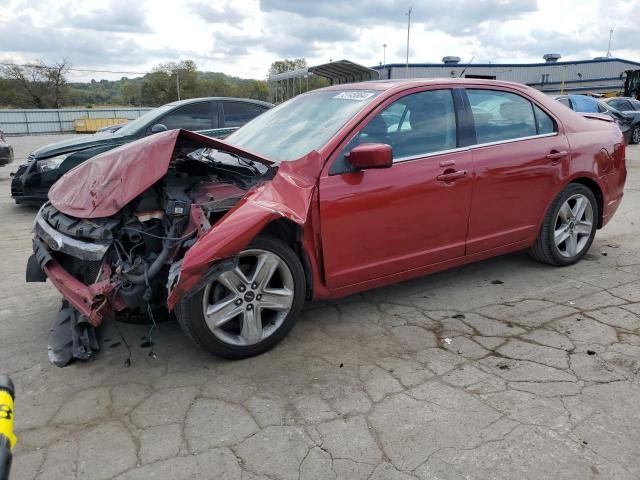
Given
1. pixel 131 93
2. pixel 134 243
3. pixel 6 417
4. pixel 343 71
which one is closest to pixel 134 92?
pixel 131 93

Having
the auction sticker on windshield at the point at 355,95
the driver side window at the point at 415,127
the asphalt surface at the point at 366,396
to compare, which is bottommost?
the asphalt surface at the point at 366,396

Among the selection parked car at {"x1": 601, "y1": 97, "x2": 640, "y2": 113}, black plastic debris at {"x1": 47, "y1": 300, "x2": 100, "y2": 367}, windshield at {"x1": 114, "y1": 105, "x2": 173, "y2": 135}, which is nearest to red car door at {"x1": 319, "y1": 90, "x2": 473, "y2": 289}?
black plastic debris at {"x1": 47, "y1": 300, "x2": 100, "y2": 367}

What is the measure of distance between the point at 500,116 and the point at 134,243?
9.72 ft

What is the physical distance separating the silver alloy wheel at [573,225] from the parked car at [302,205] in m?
0.18

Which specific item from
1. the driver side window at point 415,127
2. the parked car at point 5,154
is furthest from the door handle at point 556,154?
the parked car at point 5,154

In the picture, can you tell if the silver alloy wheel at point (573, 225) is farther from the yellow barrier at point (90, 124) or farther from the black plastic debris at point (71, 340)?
the yellow barrier at point (90, 124)

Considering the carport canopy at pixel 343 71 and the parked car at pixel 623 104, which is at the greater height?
the carport canopy at pixel 343 71

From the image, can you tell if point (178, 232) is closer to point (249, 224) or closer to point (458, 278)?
point (249, 224)

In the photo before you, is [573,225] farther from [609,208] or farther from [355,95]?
[355,95]

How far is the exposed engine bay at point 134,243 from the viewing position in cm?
298

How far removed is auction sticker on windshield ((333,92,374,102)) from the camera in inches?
148

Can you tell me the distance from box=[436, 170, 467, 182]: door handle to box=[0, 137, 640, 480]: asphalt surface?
971 mm

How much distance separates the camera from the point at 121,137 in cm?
719

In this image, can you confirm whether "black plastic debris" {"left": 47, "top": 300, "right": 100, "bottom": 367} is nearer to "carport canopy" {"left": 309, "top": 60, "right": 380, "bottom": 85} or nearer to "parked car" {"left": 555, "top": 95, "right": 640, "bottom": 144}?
"parked car" {"left": 555, "top": 95, "right": 640, "bottom": 144}
